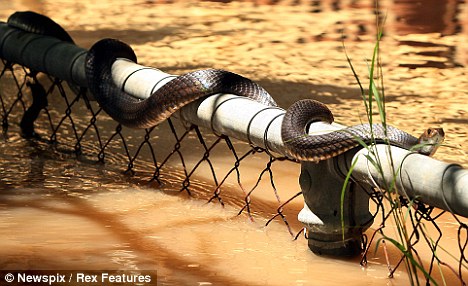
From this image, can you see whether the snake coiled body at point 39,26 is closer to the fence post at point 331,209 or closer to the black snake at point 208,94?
the black snake at point 208,94

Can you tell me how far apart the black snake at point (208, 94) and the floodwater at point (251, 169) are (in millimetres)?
286

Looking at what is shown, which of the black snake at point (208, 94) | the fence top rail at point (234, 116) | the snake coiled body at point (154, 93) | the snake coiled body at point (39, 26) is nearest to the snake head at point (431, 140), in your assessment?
the black snake at point (208, 94)

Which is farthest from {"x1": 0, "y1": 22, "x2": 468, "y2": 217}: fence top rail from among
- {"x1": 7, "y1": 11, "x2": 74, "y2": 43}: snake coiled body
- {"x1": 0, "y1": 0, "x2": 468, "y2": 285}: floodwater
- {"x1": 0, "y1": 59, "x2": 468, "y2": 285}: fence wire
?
{"x1": 0, "y1": 0, "x2": 468, "y2": 285}: floodwater

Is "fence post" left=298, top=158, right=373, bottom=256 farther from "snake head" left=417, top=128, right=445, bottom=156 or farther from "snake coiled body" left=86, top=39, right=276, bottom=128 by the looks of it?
"snake coiled body" left=86, top=39, right=276, bottom=128

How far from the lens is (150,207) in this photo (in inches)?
154

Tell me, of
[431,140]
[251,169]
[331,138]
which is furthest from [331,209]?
[251,169]

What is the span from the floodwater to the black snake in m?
0.29

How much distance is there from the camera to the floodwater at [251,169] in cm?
326

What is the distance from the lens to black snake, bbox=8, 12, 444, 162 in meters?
3.06

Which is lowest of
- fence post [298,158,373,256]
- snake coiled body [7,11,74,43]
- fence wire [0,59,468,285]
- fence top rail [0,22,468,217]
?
fence wire [0,59,468,285]

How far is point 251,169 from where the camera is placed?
15.2 feet

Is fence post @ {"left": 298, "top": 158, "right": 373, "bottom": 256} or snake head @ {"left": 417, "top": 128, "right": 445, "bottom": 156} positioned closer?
snake head @ {"left": 417, "top": 128, "right": 445, "bottom": 156}

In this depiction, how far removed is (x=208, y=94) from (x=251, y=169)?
3.34 feet

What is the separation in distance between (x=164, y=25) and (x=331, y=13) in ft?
5.32
